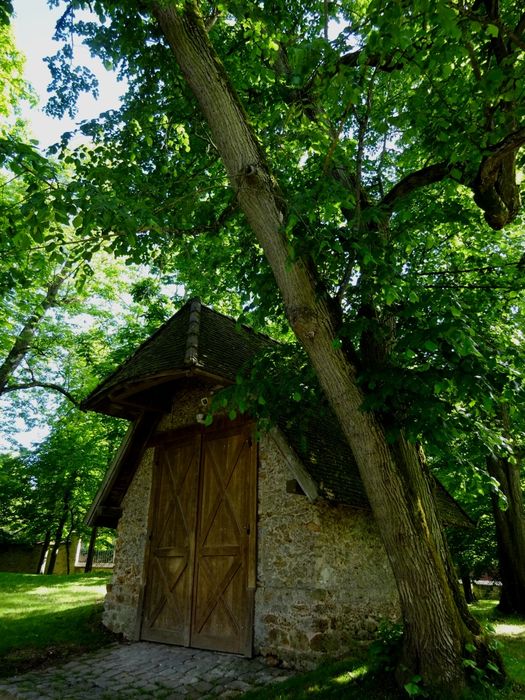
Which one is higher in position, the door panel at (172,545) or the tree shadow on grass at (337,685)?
the door panel at (172,545)

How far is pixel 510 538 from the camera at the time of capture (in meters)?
11.1

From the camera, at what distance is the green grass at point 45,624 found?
7.28 meters

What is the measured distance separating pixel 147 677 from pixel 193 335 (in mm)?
4724

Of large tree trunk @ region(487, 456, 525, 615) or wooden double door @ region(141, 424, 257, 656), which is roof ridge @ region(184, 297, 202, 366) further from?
large tree trunk @ region(487, 456, 525, 615)

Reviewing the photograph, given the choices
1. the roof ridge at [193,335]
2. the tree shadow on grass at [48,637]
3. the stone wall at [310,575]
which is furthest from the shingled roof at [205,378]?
the tree shadow on grass at [48,637]

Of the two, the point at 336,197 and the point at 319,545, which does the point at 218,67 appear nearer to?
the point at 336,197

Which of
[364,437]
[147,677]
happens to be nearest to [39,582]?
[147,677]

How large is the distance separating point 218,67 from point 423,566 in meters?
5.54

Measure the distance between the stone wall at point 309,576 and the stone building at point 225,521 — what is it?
0.02m

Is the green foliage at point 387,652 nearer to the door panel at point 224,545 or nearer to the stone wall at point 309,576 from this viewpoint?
the stone wall at point 309,576

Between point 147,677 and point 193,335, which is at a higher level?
point 193,335

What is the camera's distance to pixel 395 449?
4746 mm

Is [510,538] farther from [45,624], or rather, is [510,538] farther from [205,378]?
[45,624]

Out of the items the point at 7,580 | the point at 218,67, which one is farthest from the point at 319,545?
the point at 7,580
